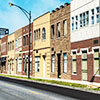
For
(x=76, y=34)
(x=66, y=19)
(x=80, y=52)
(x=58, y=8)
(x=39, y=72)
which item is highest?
(x=58, y=8)

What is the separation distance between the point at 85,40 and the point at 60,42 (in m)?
5.59

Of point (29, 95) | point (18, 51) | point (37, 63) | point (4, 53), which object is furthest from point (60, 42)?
point (4, 53)

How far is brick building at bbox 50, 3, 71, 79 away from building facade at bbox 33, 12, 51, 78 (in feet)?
4.21

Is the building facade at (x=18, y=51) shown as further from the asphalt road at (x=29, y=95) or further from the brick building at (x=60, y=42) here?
the asphalt road at (x=29, y=95)

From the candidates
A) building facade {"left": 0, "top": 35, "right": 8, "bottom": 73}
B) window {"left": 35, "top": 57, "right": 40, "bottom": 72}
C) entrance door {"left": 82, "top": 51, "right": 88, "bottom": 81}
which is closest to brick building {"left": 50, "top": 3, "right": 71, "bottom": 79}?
entrance door {"left": 82, "top": 51, "right": 88, "bottom": 81}

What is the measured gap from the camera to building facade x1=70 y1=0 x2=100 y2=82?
2294 cm

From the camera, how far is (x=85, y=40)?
24.8 meters

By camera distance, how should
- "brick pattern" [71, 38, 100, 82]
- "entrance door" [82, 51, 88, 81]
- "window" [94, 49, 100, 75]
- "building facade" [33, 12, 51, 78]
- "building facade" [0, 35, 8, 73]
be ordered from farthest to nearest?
"building facade" [0, 35, 8, 73] → "building facade" [33, 12, 51, 78] → "entrance door" [82, 51, 88, 81] → "brick pattern" [71, 38, 100, 82] → "window" [94, 49, 100, 75]

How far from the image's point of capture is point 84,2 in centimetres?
2522

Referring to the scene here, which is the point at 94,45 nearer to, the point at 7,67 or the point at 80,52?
the point at 80,52

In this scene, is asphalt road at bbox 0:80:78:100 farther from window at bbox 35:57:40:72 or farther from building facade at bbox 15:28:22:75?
building facade at bbox 15:28:22:75

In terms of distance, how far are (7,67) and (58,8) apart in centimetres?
2925

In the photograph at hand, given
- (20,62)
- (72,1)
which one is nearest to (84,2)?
(72,1)

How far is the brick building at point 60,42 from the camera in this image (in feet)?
92.6
